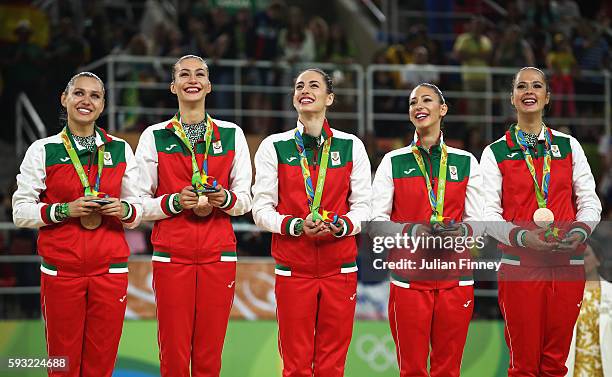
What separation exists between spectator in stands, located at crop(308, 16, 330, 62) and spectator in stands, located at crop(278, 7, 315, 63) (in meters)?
0.06

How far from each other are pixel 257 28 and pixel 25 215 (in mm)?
7219

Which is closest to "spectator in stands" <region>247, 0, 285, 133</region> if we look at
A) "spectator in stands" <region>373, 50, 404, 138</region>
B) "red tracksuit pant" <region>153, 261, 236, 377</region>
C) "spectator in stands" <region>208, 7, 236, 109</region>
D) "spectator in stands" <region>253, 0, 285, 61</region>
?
"spectator in stands" <region>253, 0, 285, 61</region>

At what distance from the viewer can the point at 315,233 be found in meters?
5.42

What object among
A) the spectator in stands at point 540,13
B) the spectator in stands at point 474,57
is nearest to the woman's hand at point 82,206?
the spectator in stands at point 474,57

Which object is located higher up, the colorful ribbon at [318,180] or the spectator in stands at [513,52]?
the spectator in stands at [513,52]

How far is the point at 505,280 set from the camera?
19.2 ft

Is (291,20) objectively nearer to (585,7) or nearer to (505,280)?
(585,7)

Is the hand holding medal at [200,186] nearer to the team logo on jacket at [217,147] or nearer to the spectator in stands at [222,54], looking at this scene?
the team logo on jacket at [217,147]

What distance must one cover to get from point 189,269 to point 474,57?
7.75 meters

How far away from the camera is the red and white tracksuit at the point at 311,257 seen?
5574mm

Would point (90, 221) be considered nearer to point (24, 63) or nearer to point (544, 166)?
point (544, 166)

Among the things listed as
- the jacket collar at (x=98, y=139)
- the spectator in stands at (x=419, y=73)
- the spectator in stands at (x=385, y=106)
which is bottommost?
the jacket collar at (x=98, y=139)

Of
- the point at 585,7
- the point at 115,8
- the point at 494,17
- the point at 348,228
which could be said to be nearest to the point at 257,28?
the point at 115,8

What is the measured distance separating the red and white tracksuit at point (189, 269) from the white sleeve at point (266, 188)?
79 mm
